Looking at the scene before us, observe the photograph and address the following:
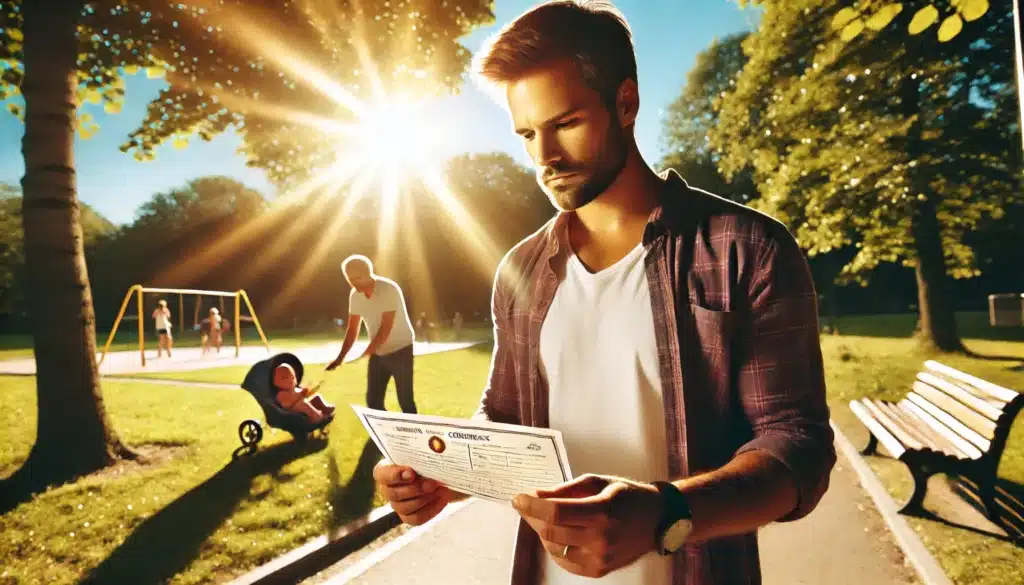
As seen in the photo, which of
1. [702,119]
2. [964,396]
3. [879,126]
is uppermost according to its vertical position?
[702,119]

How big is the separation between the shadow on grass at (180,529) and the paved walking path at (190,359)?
8.11m

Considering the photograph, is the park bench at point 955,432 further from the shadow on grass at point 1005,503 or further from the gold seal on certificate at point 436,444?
the gold seal on certificate at point 436,444

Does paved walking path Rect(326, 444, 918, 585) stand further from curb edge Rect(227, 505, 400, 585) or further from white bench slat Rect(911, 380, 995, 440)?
white bench slat Rect(911, 380, 995, 440)

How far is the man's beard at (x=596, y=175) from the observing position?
155cm

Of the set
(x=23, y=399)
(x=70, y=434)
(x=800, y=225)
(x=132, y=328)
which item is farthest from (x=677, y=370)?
(x=132, y=328)

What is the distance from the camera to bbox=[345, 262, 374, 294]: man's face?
6.55m

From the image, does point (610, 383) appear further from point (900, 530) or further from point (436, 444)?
point (900, 530)

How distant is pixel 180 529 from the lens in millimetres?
4668

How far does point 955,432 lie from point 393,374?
5.51 metres

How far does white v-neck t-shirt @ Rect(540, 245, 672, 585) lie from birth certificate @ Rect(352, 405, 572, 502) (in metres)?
0.29

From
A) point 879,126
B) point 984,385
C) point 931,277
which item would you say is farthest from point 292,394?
point 931,277

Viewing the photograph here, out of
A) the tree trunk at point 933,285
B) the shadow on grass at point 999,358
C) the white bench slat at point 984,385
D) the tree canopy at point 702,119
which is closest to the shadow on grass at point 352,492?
the white bench slat at point 984,385

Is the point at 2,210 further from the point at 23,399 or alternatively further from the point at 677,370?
the point at 677,370

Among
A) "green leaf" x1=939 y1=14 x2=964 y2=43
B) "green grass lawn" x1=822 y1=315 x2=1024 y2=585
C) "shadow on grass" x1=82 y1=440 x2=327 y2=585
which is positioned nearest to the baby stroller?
"shadow on grass" x1=82 y1=440 x2=327 y2=585
